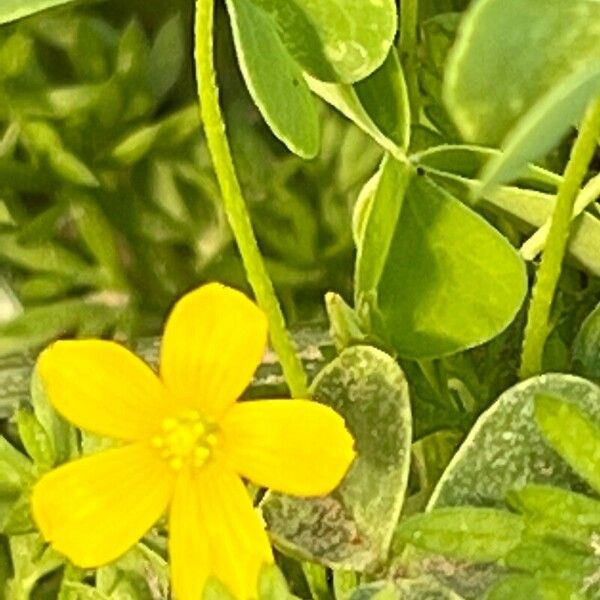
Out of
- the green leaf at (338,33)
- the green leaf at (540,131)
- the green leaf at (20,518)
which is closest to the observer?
the green leaf at (540,131)

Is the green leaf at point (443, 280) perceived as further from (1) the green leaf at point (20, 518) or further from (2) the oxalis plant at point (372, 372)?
(1) the green leaf at point (20, 518)

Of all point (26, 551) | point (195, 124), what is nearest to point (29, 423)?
point (26, 551)

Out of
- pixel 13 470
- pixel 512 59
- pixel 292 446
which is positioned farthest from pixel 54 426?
pixel 512 59

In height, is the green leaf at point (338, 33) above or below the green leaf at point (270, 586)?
above

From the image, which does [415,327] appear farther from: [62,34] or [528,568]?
[62,34]

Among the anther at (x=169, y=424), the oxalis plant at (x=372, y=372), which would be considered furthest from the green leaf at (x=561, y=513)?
the anther at (x=169, y=424)

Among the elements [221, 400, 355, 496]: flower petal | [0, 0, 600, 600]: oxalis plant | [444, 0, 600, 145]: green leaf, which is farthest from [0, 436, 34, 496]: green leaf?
[444, 0, 600, 145]: green leaf

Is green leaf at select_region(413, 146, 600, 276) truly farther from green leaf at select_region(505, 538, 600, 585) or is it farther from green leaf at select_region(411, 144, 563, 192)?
green leaf at select_region(505, 538, 600, 585)
